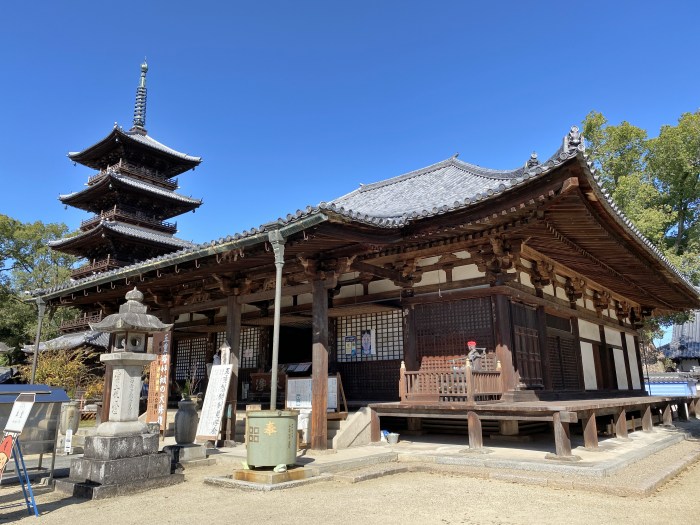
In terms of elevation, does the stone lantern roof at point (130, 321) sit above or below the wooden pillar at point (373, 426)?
above

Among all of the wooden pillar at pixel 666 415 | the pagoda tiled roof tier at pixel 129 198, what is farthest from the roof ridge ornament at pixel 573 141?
the pagoda tiled roof tier at pixel 129 198

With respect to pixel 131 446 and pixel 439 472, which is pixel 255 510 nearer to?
pixel 131 446

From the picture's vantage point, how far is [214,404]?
32.8 feet

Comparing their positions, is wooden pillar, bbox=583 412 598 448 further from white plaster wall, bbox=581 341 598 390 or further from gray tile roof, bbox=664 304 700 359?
gray tile roof, bbox=664 304 700 359

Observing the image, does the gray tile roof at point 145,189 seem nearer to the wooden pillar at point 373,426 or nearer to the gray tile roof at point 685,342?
the wooden pillar at point 373,426

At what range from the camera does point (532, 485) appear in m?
6.96

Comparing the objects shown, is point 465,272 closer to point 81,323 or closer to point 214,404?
point 214,404

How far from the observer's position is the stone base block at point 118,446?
675 cm

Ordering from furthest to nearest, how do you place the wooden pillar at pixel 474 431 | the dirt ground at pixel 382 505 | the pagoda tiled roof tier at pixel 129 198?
the pagoda tiled roof tier at pixel 129 198, the wooden pillar at pixel 474 431, the dirt ground at pixel 382 505

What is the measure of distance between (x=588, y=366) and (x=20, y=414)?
13590 millimetres

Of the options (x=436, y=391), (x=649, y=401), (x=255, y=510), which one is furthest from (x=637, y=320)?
(x=255, y=510)

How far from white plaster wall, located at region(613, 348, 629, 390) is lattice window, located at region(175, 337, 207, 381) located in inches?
538

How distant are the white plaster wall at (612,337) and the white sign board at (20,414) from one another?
51.1 ft

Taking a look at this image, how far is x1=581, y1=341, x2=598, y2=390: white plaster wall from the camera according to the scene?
13.9 metres
